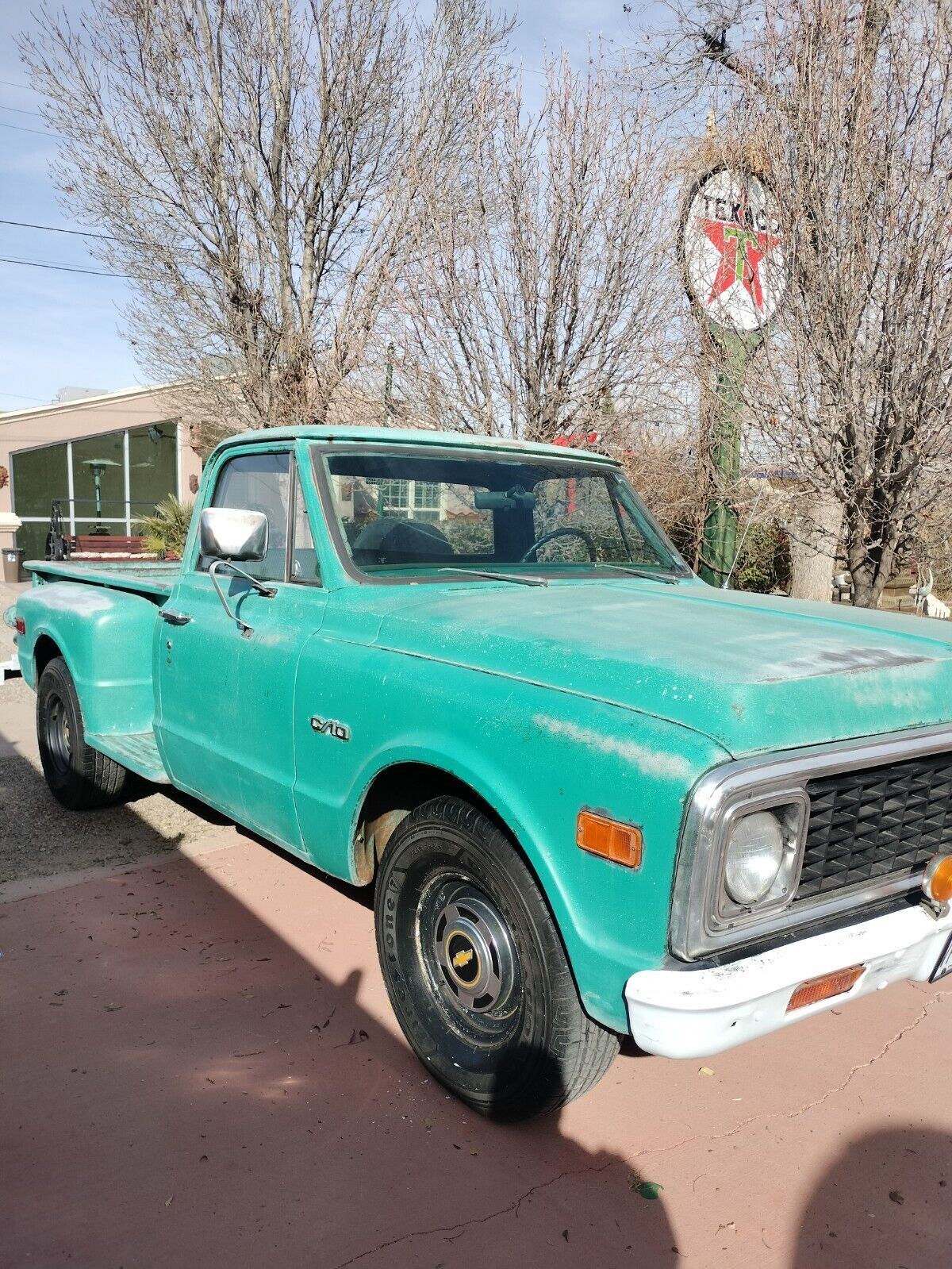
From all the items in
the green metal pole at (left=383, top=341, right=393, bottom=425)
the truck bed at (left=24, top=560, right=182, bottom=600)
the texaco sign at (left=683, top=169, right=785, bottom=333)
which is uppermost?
the texaco sign at (left=683, top=169, right=785, bottom=333)

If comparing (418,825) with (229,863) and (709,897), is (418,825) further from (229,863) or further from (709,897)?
(229,863)

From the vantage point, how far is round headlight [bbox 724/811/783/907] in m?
2.13

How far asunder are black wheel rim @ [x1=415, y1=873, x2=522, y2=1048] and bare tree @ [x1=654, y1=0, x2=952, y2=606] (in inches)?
167

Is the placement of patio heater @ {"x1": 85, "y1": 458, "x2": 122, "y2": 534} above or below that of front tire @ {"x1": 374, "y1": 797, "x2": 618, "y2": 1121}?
above

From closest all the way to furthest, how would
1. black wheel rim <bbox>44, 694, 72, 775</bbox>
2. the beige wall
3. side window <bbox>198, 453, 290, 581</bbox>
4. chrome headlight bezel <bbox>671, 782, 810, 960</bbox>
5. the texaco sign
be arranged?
chrome headlight bezel <bbox>671, 782, 810, 960</bbox> → side window <bbox>198, 453, 290, 581</bbox> → black wheel rim <bbox>44, 694, 72, 775</bbox> → the texaco sign → the beige wall

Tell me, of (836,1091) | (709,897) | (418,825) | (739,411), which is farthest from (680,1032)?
(739,411)

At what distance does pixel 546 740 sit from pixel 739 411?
4662 mm

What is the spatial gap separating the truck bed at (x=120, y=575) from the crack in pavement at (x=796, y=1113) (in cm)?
301

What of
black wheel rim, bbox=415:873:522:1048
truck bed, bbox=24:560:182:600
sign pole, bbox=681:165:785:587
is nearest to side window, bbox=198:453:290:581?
truck bed, bbox=24:560:182:600

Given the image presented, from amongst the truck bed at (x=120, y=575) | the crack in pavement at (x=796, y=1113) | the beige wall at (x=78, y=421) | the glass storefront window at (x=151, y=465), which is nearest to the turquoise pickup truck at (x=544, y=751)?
the crack in pavement at (x=796, y=1113)

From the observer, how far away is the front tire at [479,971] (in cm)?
244

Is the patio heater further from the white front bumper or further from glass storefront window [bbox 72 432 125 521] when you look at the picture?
the white front bumper

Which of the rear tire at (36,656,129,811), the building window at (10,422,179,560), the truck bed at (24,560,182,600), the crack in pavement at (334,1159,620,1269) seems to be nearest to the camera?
the crack in pavement at (334,1159,620,1269)

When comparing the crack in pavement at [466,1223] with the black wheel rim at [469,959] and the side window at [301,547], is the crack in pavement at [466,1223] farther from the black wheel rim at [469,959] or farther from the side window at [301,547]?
the side window at [301,547]
